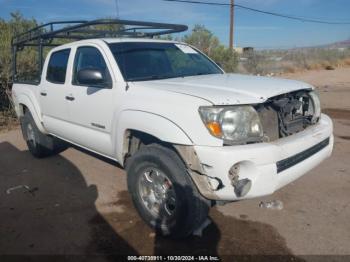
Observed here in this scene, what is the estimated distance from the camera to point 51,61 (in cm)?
548

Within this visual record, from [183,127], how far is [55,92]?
2.74 m

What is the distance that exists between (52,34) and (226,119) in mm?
3693

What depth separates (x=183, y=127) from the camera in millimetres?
3080

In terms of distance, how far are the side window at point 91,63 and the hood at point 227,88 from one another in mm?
478

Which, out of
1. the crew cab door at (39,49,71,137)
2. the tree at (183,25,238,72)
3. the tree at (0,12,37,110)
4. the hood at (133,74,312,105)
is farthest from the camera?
the tree at (183,25,238,72)

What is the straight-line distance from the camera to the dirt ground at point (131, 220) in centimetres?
331

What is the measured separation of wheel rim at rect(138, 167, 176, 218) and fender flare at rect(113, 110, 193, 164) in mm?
379

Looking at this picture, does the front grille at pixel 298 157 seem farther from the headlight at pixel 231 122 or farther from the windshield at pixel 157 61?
the windshield at pixel 157 61

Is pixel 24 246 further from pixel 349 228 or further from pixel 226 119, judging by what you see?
pixel 349 228

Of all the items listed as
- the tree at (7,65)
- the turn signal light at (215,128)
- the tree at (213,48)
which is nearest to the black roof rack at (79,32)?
the turn signal light at (215,128)

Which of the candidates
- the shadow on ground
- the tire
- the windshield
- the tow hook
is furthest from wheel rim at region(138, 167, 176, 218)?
the tire

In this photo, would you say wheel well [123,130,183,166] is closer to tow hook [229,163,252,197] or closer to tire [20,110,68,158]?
tow hook [229,163,252,197]

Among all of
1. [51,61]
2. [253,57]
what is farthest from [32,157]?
[253,57]

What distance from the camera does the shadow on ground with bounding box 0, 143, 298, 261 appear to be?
3.31 meters
